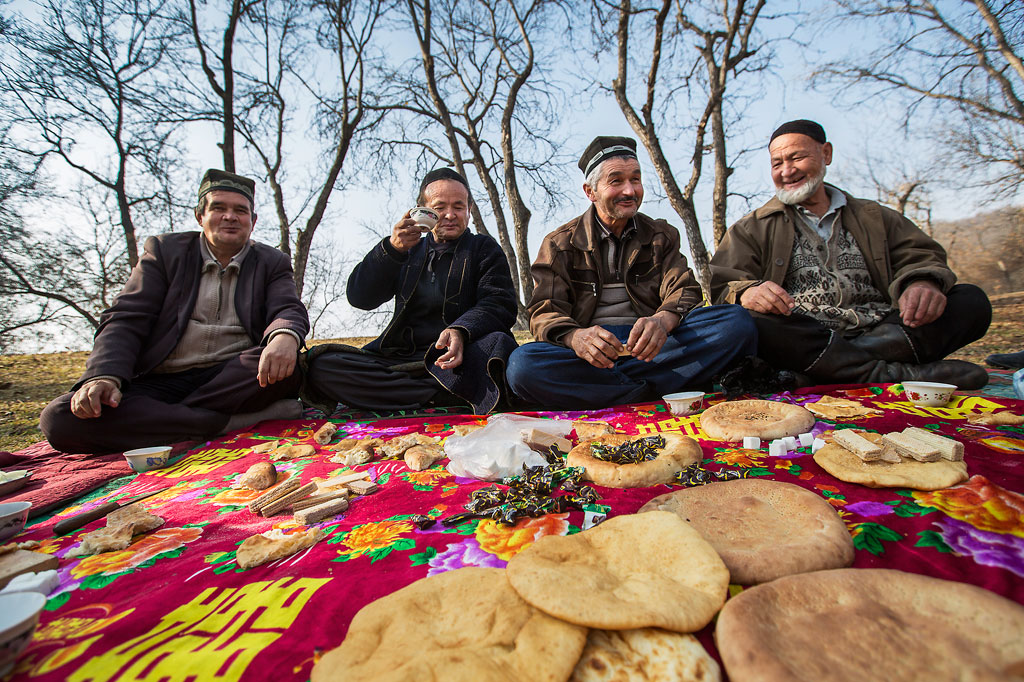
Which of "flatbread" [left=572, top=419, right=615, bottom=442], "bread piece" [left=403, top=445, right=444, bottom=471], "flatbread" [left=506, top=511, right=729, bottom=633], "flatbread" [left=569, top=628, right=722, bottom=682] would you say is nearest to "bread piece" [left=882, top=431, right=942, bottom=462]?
"flatbread" [left=506, top=511, right=729, bottom=633]

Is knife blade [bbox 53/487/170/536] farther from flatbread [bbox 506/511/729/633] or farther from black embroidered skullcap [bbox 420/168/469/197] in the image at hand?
black embroidered skullcap [bbox 420/168/469/197]

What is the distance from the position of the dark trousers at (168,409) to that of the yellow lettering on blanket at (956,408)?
3.67 metres

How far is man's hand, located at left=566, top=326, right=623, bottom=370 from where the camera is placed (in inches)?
105

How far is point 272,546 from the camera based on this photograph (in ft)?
4.34

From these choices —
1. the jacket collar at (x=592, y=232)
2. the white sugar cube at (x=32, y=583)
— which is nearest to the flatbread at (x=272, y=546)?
the white sugar cube at (x=32, y=583)

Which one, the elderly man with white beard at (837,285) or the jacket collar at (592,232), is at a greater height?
the jacket collar at (592,232)

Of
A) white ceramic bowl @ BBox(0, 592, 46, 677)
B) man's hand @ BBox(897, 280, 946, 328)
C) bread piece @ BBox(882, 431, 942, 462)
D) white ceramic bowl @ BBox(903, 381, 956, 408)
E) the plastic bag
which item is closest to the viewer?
white ceramic bowl @ BBox(0, 592, 46, 677)

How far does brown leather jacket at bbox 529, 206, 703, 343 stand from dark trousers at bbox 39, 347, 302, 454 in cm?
197

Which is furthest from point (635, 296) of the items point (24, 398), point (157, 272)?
point (24, 398)

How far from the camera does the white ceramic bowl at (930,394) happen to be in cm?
230

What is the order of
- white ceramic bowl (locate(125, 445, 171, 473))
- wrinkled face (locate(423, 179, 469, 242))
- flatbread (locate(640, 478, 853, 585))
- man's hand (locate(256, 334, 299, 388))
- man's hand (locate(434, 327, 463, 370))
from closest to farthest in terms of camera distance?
flatbread (locate(640, 478, 853, 585)) < white ceramic bowl (locate(125, 445, 171, 473)) < man's hand (locate(256, 334, 299, 388)) < man's hand (locate(434, 327, 463, 370)) < wrinkled face (locate(423, 179, 469, 242))

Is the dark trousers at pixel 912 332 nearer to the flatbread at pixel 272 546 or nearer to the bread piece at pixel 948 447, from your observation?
the bread piece at pixel 948 447

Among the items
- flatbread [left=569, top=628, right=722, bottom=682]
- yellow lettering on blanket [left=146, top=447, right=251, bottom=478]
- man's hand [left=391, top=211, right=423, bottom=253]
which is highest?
man's hand [left=391, top=211, right=423, bottom=253]

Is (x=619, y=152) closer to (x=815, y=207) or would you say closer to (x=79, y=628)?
(x=815, y=207)
